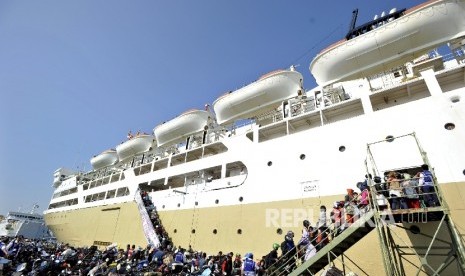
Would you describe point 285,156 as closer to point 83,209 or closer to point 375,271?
point 375,271

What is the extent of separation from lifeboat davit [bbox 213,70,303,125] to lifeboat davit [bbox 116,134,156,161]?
11562 mm

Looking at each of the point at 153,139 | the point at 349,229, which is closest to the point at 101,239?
the point at 153,139

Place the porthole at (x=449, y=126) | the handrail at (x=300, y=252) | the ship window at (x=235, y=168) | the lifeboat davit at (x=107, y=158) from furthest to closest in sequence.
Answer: the lifeboat davit at (x=107, y=158) < the ship window at (x=235, y=168) < the porthole at (x=449, y=126) < the handrail at (x=300, y=252)

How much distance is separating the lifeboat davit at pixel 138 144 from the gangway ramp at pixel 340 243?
1988cm

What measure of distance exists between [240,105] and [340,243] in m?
9.96

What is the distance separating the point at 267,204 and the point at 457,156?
6.80m

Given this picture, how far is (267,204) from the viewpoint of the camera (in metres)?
11.5

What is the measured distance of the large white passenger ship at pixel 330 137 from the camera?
886 centimetres

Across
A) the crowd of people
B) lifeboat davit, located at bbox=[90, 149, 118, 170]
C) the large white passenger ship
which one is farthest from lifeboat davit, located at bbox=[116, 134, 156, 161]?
the crowd of people

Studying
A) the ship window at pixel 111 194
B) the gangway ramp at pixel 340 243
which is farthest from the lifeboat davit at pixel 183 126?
the gangway ramp at pixel 340 243

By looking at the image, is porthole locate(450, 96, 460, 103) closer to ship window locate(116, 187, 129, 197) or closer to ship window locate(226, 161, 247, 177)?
ship window locate(226, 161, 247, 177)

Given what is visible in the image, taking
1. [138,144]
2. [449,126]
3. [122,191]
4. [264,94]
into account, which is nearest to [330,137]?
[449,126]

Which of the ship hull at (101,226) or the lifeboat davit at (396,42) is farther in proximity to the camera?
the ship hull at (101,226)

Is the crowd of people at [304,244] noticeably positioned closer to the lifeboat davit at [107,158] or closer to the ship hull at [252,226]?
the ship hull at [252,226]
